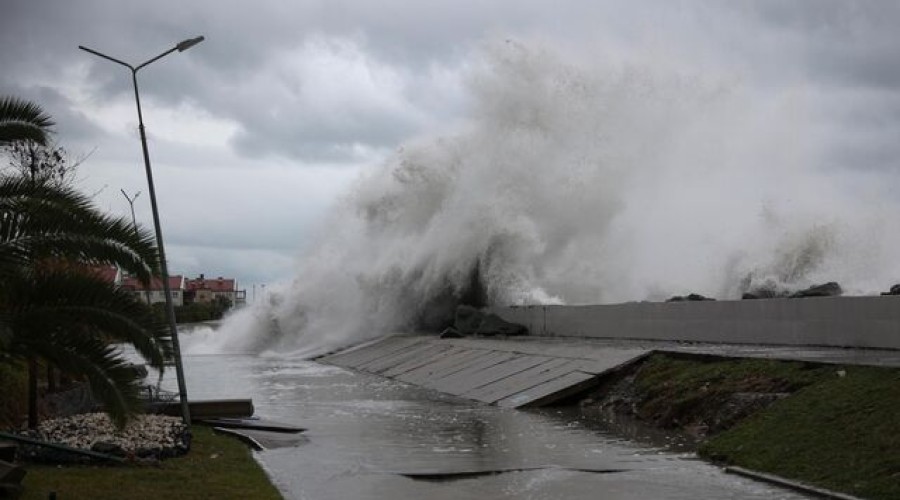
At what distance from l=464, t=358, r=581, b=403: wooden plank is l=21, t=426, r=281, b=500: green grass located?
834 centimetres

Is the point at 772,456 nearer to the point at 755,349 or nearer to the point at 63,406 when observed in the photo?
the point at 755,349

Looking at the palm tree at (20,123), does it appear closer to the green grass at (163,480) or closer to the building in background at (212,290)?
the green grass at (163,480)

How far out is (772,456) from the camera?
416 inches

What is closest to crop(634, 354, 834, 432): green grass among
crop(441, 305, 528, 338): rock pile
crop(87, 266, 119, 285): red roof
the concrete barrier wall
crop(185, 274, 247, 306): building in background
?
the concrete barrier wall

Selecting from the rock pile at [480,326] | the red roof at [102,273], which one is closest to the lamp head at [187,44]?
the red roof at [102,273]

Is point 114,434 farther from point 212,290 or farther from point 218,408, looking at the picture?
point 212,290

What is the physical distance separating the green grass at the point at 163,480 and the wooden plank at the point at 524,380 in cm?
834

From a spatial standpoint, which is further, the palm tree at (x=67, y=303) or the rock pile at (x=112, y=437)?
the rock pile at (x=112, y=437)

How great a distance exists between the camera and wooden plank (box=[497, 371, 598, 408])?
706 inches

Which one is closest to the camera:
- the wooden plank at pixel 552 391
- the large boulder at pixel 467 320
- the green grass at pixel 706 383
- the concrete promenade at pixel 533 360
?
the green grass at pixel 706 383

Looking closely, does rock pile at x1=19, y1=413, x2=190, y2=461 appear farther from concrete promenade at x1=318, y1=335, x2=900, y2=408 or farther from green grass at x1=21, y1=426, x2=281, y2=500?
concrete promenade at x1=318, y1=335, x2=900, y2=408

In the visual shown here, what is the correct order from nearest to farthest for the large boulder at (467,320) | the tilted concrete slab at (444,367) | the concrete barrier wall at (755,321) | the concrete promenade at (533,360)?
1. the concrete barrier wall at (755,321)
2. the concrete promenade at (533,360)
3. the tilted concrete slab at (444,367)
4. the large boulder at (467,320)

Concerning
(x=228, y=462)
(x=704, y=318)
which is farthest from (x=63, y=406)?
(x=704, y=318)

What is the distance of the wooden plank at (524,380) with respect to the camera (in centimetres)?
1959
